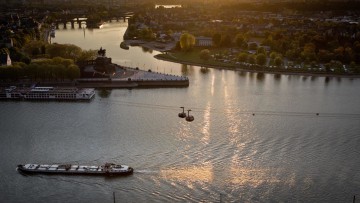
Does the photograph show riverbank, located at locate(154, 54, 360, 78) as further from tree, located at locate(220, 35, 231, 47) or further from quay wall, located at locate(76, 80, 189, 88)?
tree, located at locate(220, 35, 231, 47)

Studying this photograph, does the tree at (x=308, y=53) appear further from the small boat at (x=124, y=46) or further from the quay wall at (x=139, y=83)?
the small boat at (x=124, y=46)

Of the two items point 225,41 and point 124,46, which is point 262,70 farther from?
point 124,46

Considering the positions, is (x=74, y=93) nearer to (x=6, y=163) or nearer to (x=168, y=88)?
(x=168, y=88)

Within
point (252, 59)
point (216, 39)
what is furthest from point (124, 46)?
point (252, 59)

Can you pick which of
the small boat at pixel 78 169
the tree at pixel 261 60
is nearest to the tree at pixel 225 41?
the tree at pixel 261 60

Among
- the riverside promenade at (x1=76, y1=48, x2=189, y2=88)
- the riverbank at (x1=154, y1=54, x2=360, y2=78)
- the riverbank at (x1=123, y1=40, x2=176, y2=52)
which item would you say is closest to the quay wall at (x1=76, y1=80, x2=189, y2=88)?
the riverside promenade at (x1=76, y1=48, x2=189, y2=88)
